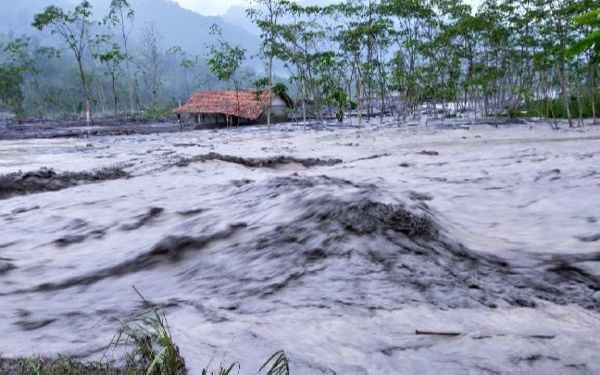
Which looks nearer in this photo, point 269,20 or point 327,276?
point 327,276

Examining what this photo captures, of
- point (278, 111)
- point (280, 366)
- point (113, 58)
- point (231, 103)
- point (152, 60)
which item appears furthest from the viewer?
point (152, 60)

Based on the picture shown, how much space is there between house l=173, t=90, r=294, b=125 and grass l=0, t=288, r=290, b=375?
28033mm

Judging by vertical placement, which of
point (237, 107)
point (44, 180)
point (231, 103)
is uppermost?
point (231, 103)

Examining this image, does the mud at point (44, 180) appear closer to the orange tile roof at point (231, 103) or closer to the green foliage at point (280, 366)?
the green foliage at point (280, 366)

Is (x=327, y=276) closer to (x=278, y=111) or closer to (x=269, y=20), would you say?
(x=269, y=20)

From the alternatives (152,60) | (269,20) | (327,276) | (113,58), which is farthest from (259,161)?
(152,60)

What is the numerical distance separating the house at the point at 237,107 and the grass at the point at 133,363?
92.0 ft

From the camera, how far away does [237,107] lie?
31000 millimetres

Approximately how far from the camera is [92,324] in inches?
85.8

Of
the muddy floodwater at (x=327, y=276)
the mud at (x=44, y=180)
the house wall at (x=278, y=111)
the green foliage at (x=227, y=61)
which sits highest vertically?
the green foliage at (x=227, y=61)

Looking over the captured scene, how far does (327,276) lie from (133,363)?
115 cm

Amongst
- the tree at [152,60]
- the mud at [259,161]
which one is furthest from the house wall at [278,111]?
the mud at [259,161]

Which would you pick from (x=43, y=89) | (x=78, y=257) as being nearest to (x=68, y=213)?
(x=78, y=257)

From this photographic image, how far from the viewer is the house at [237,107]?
3072 cm
